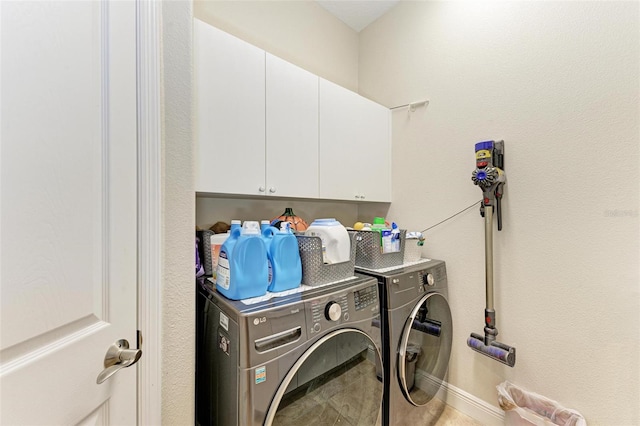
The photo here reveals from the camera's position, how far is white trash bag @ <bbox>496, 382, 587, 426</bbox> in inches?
49.4

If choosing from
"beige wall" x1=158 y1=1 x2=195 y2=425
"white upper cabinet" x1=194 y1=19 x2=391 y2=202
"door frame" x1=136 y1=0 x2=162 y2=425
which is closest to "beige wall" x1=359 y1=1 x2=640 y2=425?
"white upper cabinet" x1=194 y1=19 x2=391 y2=202

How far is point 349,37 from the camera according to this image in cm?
233

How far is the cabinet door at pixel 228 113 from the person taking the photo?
121cm

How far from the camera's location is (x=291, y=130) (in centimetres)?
153

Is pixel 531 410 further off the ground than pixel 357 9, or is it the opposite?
pixel 357 9

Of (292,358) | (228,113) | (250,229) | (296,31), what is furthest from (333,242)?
(296,31)

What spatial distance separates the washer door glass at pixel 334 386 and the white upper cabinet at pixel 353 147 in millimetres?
915

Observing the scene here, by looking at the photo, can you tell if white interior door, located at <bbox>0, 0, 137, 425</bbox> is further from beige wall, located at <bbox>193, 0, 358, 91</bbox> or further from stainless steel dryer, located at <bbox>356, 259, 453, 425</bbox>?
beige wall, located at <bbox>193, 0, 358, 91</bbox>

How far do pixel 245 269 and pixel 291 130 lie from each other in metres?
0.91

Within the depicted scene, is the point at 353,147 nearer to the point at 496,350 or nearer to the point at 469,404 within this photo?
the point at 496,350

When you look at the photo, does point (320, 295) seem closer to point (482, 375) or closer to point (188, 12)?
point (188, 12)

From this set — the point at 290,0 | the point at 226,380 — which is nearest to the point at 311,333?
the point at 226,380

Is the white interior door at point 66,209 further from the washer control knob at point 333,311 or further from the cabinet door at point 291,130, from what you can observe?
the cabinet door at point 291,130

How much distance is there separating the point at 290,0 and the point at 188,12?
136cm
